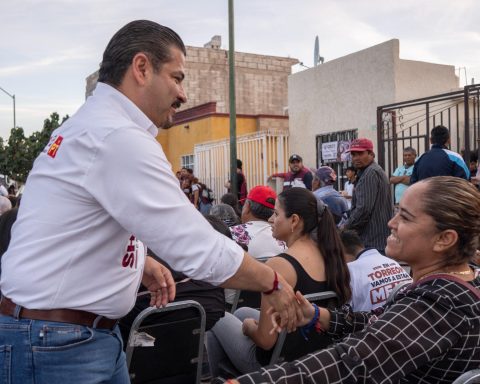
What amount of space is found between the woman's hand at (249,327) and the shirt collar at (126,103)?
1.57 m

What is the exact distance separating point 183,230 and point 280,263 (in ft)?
4.67

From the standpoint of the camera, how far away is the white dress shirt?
5.61ft

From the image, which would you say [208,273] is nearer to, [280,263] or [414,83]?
[280,263]

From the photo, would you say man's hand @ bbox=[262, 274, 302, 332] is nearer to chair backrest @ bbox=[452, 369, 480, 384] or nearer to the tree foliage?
chair backrest @ bbox=[452, 369, 480, 384]

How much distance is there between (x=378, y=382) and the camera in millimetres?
1597

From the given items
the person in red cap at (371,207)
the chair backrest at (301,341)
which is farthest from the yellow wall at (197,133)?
the chair backrest at (301,341)

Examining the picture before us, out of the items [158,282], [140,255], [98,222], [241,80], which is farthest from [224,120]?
[98,222]

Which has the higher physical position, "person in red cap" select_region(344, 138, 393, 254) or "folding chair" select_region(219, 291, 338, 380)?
"person in red cap" select_region(344, 138, 393, 254)

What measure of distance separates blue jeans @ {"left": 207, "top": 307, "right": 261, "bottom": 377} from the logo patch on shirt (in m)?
1.83

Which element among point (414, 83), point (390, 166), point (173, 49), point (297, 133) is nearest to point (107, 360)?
point (173, 49)

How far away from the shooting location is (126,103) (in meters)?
1.91

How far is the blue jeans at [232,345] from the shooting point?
3215 mm

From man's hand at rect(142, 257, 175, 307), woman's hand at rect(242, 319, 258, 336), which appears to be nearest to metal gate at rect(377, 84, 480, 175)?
woman's hand at rect(242, 319, 258, 336)

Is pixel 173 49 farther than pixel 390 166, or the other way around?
pixel 390 166
